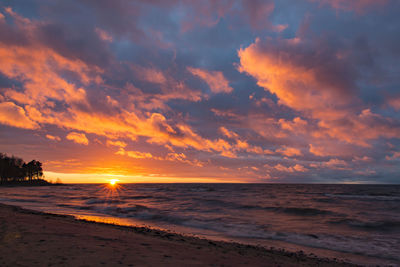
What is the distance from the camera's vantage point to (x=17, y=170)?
431 feet

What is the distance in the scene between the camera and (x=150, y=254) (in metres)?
8.18

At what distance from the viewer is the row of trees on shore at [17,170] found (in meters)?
122

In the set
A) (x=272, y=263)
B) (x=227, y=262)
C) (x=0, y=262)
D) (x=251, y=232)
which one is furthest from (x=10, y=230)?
(x=251, y=232)

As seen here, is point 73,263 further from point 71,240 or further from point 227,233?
point 227,233

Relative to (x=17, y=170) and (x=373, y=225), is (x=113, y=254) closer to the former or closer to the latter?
(x=373, y=225)

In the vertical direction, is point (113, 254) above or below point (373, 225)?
above

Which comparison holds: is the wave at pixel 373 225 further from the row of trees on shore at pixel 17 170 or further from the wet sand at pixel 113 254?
the row of trees on shore at pixel 17 170

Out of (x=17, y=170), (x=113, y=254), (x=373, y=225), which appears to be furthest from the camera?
(x=17, y=170)

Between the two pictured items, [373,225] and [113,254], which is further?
[373,225]

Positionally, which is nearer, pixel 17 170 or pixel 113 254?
pixel 113 254

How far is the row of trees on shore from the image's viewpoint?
121662 millimetres

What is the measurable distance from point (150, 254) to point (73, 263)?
2.46m

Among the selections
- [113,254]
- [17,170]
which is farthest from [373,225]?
[17,170]

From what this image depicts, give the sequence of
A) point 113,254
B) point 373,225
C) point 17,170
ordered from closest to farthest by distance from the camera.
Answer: point 113,254
point 373,225
point 17,170
